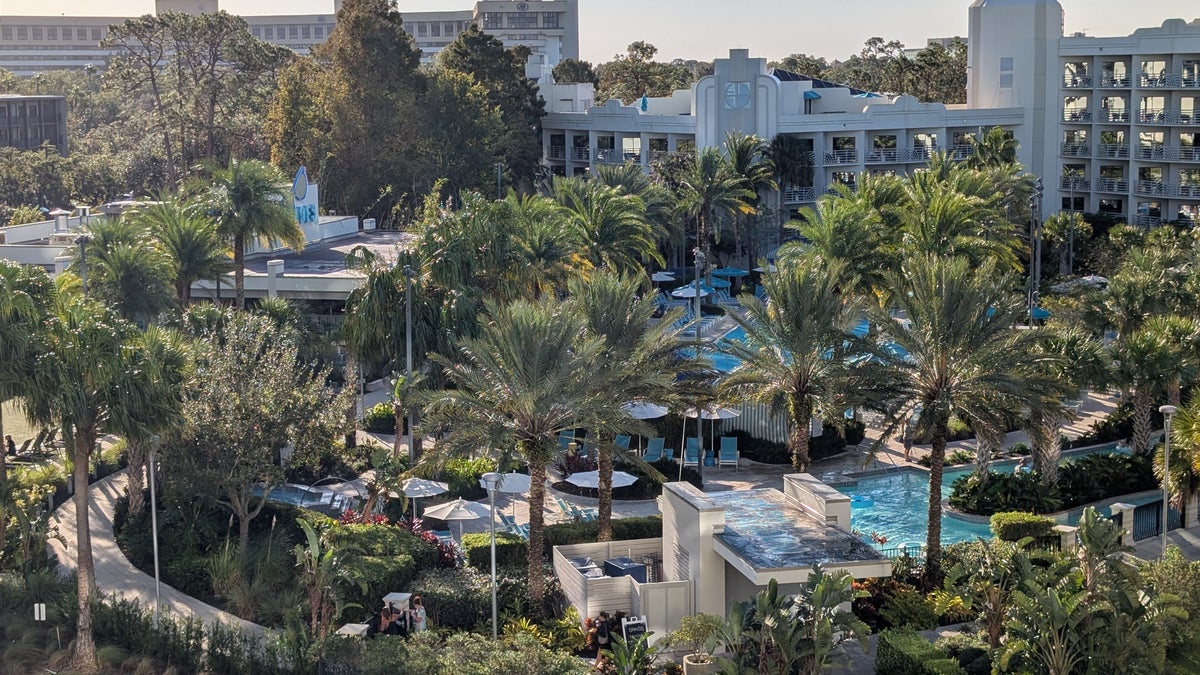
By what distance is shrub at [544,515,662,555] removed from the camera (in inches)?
1224

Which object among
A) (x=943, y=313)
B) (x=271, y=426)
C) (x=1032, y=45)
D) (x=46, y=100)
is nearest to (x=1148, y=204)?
(x=1032, y=45)

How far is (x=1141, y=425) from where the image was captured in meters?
37.3

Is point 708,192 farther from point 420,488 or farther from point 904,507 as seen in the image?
point 420,488

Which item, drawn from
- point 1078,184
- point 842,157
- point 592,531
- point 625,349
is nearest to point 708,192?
point 842,157

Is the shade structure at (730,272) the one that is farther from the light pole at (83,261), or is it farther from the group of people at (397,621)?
the group of people at (397,621)

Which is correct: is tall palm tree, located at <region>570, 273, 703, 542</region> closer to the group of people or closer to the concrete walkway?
the group of people

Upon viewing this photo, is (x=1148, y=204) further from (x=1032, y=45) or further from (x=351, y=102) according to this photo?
(x=351, y=102)

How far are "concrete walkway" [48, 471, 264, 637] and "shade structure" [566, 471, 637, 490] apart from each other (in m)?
9.31

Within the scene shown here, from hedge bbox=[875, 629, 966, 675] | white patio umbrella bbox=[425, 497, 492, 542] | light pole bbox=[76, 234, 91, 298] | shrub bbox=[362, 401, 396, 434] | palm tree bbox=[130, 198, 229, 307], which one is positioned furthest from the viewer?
palm tree bbox=[130, 198, 229, 307]

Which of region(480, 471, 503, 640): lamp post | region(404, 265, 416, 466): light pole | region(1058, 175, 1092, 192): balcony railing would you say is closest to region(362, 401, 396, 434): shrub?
region(404, 265, 416, 466): light pole

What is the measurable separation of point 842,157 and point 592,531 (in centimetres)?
4630

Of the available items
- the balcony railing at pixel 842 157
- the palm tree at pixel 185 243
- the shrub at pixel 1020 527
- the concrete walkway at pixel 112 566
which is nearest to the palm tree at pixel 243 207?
the palm tree at pixel 185 243

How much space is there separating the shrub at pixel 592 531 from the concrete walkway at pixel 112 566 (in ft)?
21.3

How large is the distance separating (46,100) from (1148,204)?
7724 cm
